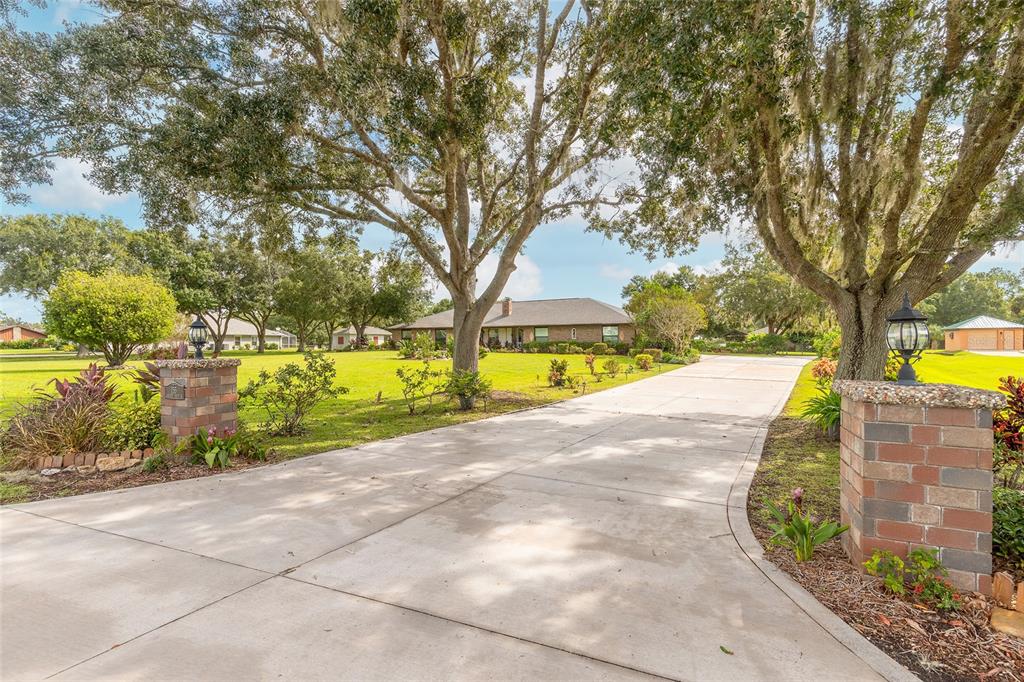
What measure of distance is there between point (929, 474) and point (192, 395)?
6729mm

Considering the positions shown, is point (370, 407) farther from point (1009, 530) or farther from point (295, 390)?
point (1009, 530)

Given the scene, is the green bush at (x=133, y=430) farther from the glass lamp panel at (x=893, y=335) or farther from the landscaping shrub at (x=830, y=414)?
the landscaping shrub at (x=830, y=414)

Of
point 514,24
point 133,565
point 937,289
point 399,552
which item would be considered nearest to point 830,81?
point 937,289

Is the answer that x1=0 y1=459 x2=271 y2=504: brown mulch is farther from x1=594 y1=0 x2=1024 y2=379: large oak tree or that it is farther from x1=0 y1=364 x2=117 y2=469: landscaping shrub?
x1=594 y1=0 x2=1024 y2=379: large oak tree

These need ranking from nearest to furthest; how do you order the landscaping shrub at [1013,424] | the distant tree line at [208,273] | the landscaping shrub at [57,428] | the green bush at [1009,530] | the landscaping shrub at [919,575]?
the landscaping shrub at [919,575] → the green bush at [1009,530] → the landscaping shrub at [1013,424] → the landscaping shrub at [57,428] → the distant tree line at [208,273]

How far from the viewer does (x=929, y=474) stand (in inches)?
105

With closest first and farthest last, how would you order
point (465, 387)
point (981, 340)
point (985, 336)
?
point (465, 387) → point (985, 336) → point (981, 340)

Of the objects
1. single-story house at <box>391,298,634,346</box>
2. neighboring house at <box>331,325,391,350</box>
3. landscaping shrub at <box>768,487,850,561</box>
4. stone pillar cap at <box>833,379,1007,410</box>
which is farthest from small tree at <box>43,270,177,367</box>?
neighboring house at <box>331,325,391,350</box>

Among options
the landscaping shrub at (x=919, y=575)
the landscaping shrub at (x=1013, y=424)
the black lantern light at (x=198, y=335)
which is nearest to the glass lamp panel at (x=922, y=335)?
the landscaping shrub at (x=919, y=575)

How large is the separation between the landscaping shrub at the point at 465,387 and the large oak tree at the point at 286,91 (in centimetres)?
387

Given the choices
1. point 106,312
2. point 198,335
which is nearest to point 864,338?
point 198,335

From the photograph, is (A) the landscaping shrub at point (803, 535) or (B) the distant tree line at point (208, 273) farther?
(B) the distant tree line at point (208, 273)

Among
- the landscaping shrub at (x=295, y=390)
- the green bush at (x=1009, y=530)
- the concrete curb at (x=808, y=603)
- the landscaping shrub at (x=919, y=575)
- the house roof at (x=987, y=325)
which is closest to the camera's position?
the concrete curb at (x=808, y=603)

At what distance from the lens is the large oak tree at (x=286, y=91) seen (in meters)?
6.97
